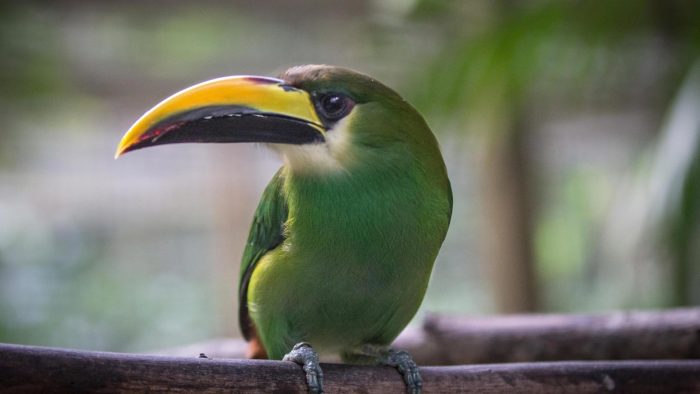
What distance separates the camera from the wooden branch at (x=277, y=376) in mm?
1956

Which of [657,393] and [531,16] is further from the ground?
[531,16]

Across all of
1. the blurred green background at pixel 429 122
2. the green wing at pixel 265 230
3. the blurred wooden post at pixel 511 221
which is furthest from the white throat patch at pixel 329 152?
the blurred wooden post at pixel 511 221

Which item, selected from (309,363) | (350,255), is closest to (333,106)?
(350,255)

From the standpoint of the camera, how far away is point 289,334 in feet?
8.89

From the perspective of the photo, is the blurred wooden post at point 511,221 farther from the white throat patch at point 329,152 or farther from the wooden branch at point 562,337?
the white throat patch at point 329,152

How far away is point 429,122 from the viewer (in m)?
5.12

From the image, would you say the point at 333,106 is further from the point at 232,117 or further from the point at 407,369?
the point at 407,369

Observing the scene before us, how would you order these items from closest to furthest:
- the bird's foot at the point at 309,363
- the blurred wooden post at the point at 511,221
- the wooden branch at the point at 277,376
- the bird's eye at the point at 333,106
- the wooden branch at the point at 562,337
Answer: the wooden branch at the point at 277,376 < the bird's foot at the point at 309,363 < the bird's eye at the point at 333,106 < the wooden branch at the point at 562,337 < the blurred wooden post at the point at 511,221

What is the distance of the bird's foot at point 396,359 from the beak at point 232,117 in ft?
2.10

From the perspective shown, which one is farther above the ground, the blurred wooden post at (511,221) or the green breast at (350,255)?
the green breast at (350,255)

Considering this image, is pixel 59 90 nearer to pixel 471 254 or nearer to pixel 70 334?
pixel 70 334

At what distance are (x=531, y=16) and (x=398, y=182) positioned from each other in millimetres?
2671

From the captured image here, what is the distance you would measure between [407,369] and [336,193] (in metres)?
0.51

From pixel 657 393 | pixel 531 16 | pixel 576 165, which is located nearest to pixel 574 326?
pixel 657 393
